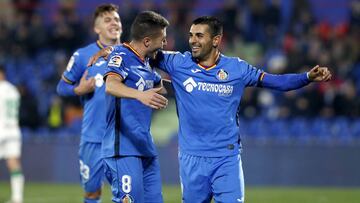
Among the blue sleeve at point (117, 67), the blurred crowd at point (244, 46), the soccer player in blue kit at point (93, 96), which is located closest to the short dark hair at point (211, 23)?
the blue sleeve at point (117, 67)

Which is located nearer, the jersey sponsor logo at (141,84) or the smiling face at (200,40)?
the jersey sponsor logo at (141,84)

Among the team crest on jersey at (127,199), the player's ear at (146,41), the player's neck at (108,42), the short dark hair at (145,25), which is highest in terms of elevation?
the player's neck at (108,42)

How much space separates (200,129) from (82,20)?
15337 millimetres

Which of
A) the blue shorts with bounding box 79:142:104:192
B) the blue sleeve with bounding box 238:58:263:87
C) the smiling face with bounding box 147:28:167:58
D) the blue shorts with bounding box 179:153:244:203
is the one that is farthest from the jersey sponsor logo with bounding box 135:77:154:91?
the blue shorts with bounding box 79:142:104:192

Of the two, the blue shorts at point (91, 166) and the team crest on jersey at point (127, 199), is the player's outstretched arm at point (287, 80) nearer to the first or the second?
the team crest on jersey at point (127, 199)

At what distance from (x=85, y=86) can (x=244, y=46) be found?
12.0 meters

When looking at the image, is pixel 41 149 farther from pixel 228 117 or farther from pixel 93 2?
pixel 228 117

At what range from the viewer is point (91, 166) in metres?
10.1

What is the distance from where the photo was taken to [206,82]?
330 inches

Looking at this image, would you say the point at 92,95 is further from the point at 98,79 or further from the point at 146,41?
the point at 146,41

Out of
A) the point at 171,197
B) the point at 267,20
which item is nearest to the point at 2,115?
the point at 171,197

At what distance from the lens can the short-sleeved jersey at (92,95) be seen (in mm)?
9812

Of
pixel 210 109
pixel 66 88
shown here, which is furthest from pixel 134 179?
pixel 66 88

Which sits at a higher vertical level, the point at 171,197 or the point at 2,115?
the point at 2,115
